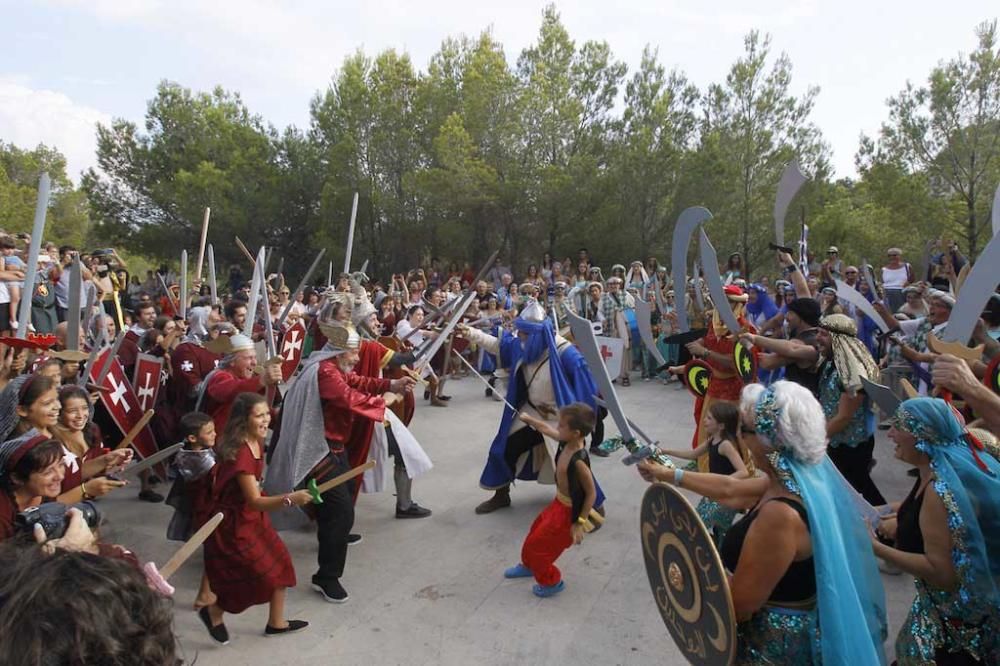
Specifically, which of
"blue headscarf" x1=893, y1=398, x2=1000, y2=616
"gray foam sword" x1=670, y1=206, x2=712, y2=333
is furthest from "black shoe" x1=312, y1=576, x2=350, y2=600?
"blue headscarf" x1=893, y1=398, x2=1000, y2=616

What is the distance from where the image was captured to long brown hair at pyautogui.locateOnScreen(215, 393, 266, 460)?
11.5 ft

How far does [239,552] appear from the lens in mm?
3461

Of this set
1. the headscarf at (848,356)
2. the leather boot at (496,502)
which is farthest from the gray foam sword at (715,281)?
the leather boot at (496,502)

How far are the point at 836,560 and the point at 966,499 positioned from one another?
1.61 feet

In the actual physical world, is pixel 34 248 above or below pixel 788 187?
below

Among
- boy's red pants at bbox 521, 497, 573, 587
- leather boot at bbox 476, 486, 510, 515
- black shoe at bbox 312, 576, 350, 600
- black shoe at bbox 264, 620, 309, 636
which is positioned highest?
boy's red pants at bbox 521, 497, 573, 587

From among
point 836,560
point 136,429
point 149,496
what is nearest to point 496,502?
point 136,429

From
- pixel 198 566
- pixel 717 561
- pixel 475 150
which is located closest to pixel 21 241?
pixel 198 566

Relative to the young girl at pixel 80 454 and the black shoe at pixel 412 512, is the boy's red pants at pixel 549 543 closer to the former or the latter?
the black shoe at pixel 412 512

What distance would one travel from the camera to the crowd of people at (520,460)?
200cm

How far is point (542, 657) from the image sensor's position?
344 cm

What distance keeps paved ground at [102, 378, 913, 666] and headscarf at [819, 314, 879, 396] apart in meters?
1.25

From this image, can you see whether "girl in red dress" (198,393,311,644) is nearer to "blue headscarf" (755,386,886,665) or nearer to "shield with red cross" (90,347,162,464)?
"shield with red cross" (90,347,162,464)

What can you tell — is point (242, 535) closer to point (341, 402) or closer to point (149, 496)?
point (341, 402)
